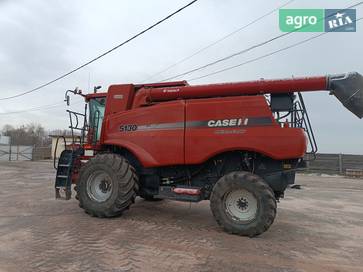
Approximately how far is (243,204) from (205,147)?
1374 millimetres

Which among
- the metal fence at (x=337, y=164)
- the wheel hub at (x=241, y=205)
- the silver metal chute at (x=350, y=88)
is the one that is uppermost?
the silver metal chute at (x=350, y=88)

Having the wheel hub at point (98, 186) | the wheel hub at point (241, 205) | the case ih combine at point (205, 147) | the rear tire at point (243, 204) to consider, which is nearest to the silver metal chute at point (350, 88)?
the case ih combine at point (205, 147)

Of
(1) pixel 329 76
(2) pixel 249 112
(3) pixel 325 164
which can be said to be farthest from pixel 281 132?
(3) pixel 325 164

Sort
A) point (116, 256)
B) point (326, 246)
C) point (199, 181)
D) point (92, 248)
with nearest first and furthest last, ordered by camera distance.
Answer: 1. point (116, 256)
2. point (92, 248)
3. point (326, 246)
4. point (199, 181)

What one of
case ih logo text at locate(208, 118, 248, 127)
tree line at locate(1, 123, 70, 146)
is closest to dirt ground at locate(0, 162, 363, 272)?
case ih logo text at locate(208, 118, 248, 127)

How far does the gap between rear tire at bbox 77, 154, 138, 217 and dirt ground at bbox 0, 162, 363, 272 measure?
266 mm

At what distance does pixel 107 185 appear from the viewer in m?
9.23

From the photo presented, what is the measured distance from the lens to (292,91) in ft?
26.2

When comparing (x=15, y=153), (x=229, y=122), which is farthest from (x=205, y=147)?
(x=15, y=153)

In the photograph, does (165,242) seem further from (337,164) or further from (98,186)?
(337,164)

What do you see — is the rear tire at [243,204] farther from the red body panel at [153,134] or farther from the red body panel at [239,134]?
the red body panel at [153,134]

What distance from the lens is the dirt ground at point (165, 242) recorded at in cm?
582

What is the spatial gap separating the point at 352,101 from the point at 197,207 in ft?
16.3

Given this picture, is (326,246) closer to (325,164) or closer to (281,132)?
(281,132)
